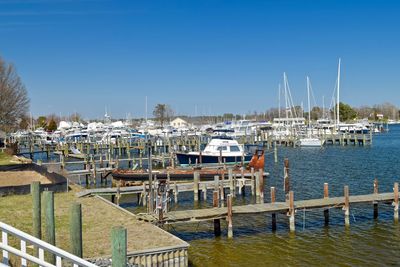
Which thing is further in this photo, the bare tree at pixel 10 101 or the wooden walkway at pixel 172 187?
the bare tree at pixel 10 101

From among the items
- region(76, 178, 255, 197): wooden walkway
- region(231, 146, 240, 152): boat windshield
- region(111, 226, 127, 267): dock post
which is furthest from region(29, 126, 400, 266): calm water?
region(231, 146, 240, 152): boat windshield

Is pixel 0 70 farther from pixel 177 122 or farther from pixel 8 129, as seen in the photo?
pixel 177 122

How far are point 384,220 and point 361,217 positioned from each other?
117cm

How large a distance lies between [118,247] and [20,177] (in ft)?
79.2

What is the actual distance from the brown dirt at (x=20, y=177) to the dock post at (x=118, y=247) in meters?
20.7

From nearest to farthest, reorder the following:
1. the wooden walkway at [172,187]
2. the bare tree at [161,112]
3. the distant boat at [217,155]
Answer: the wooden walkway at [172,187], the distant boat at [217,155], the bare tree at [161,112]

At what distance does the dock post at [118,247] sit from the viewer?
740cm

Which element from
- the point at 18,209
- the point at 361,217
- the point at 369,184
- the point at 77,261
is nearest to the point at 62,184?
the point at 18,209

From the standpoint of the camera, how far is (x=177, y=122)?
547 feet

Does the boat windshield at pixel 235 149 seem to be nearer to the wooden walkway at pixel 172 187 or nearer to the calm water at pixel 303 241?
the wooden walkway at pixel 172 187

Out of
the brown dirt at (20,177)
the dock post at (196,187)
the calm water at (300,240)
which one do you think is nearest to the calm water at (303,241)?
the calm water at (300,240)

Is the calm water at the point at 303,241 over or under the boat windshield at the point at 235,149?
under

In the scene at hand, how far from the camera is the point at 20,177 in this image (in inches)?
1152

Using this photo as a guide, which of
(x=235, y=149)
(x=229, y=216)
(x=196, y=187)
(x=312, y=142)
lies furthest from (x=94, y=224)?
(x=312, y=142)
